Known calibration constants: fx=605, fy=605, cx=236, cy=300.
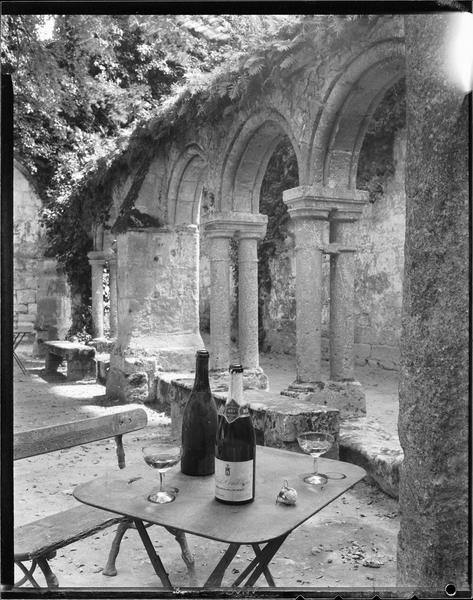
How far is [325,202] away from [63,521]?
9.72 ft

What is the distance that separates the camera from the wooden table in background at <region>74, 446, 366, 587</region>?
1.59 m

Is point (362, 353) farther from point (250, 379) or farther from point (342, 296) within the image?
point (342, 296)

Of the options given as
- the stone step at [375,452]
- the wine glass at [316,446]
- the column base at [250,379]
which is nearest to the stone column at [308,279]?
the stone step at [375,452]

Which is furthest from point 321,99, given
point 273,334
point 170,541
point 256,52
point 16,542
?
point 273,334

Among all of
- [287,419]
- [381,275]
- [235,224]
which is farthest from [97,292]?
[287,419]

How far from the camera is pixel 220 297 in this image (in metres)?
5.92

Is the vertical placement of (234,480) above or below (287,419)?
above

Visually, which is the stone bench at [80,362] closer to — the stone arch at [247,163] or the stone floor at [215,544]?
the stone floor at [215,544]

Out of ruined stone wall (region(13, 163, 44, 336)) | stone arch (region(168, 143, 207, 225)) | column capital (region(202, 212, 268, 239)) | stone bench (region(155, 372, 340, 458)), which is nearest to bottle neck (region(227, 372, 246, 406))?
stone bench (region(155, 372, 340, 458))

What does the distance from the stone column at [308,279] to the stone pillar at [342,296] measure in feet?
0.49

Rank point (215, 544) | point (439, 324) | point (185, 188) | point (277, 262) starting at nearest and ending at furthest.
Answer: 1. point (439, 324)
2. point (215, 544)
3. point (185, 188)
4. point (277, 262)

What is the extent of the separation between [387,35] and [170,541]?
3141mm

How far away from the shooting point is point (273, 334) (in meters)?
11.0

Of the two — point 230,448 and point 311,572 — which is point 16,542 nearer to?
point 230,448
